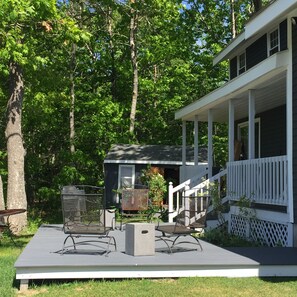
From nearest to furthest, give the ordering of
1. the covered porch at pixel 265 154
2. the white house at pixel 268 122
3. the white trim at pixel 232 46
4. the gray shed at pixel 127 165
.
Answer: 1. the white house at pixel 268 122
2. the covered porch at pixel 265 154
3. the white trim at pixel 232 46
4. the gray shed at pixel 127 165

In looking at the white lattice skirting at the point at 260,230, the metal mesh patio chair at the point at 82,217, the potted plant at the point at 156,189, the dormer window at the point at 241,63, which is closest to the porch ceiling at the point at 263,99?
the dormer window at the point at 241,63

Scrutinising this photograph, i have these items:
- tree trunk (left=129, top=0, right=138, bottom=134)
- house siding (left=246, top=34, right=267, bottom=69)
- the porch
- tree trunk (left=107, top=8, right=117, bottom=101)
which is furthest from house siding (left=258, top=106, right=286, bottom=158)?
tree trunk (left=107, top=8, right=117, bottom=101)

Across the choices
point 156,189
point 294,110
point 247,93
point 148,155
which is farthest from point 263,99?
point 148,155

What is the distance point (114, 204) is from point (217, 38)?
459 inches

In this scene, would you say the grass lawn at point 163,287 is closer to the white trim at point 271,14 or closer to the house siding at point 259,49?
the white trim at point 271,14

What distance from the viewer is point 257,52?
13867 millimetres

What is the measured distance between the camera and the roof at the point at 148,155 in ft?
61.7

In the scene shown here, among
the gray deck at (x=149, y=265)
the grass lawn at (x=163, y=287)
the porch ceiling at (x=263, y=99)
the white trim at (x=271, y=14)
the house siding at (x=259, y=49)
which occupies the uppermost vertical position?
the house siding at (x=259, y=49)

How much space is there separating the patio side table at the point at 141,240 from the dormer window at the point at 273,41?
758 cm

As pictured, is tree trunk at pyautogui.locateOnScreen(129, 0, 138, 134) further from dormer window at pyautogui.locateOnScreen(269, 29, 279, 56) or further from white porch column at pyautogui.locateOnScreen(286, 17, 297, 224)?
white porch column at pyautogui.locateOnScreen(286, 17, 297, 224)

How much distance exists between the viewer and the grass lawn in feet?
18.1

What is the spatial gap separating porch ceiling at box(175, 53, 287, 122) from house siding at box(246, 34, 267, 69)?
4.76 feet

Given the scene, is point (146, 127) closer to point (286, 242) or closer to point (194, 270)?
point (286, 242)

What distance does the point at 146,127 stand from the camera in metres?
24.8
